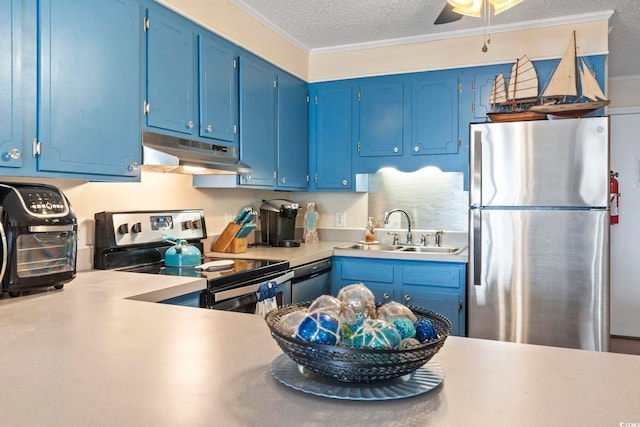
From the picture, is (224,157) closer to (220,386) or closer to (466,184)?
(466,184)

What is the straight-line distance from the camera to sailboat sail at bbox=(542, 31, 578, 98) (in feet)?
10.0

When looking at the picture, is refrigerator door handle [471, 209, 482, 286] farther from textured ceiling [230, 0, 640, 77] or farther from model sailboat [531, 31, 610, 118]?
textured ceiling [230, 0, 640, 77]

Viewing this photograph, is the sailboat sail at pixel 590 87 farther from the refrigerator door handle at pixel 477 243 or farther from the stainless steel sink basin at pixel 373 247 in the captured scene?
the stainless steel sink basin at pixel 373 247

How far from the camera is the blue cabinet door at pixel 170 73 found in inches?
90.0

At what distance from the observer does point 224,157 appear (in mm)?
2795

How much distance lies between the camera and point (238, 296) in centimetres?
229

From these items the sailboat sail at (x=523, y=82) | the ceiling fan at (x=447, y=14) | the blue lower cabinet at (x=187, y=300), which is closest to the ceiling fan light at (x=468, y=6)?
the ceiling fan at (x=447, y=14)

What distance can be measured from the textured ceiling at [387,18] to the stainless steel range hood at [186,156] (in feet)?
3.23

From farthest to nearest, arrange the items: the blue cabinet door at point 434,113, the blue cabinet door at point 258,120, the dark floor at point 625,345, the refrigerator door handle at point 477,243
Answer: the dark floor at point 625,345
the blue cabinet door at point 434,113
the blue cabinet door at point 258,120
the refrigerator door handle at point 477,243

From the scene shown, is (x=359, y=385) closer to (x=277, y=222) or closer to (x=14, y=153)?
(x=14, y=153)

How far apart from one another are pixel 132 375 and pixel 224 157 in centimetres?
200

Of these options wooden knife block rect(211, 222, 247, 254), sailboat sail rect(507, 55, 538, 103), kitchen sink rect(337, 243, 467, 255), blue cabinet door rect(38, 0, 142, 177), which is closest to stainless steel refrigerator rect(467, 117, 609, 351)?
sailboat sail rect(507, 55, 538, 103)

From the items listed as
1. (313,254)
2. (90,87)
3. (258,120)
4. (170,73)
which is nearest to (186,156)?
(170,73)

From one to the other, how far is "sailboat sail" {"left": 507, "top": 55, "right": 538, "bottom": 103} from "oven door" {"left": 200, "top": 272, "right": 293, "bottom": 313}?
6.59 ft
